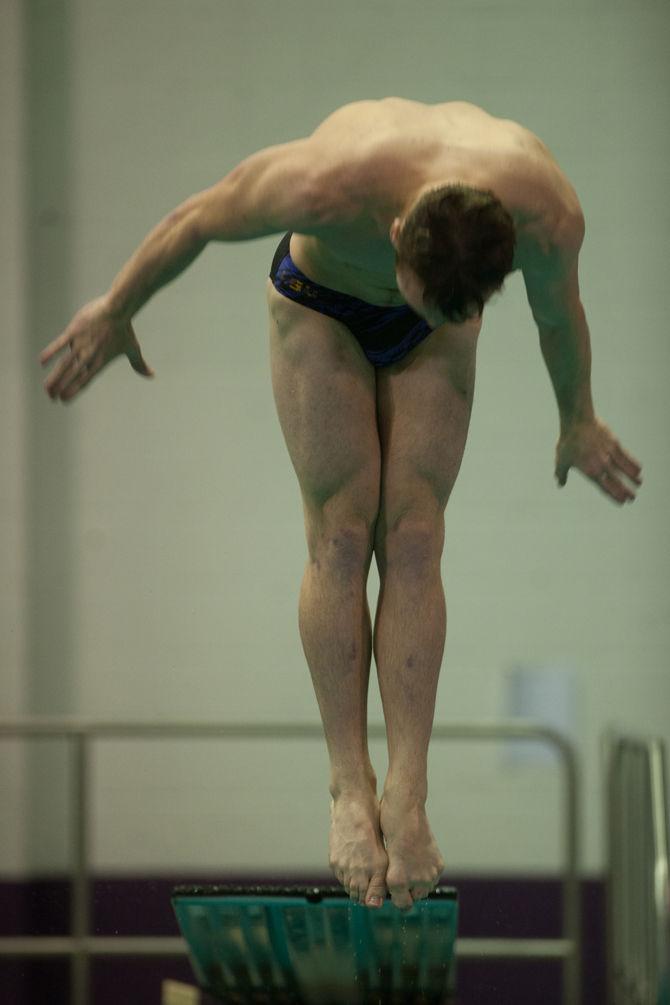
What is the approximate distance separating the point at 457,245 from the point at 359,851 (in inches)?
36.7

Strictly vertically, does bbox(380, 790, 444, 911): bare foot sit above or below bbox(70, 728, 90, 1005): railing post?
above

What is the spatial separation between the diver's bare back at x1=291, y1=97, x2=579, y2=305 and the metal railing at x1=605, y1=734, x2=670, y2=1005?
1647 mm

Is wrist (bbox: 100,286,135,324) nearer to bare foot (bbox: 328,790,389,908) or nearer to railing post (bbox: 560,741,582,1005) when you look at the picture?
bare foot (bbox: 328,790,389,908)

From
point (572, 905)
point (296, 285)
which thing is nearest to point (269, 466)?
point (572, 905)

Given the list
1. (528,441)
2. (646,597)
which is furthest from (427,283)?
(646,597)

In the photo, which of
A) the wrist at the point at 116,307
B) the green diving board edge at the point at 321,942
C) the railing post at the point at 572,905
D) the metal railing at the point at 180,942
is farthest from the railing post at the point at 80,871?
the wrist at the point at 116,307

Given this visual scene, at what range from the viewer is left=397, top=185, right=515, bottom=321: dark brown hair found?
189 centimetres

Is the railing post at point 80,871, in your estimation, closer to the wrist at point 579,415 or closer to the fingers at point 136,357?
the fingers at point 136,357

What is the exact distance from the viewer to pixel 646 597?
4.54 metres

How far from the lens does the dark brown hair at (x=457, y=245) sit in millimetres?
1887

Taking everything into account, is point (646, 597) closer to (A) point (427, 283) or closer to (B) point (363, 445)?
(B) point (363, 445)

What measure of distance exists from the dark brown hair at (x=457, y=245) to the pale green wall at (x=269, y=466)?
7.38 feet

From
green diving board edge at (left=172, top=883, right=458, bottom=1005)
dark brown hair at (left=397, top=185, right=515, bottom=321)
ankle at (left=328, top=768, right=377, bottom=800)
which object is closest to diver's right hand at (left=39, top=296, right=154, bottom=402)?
dark brown hair at (left=397, top=185, right=515, bottom=321)

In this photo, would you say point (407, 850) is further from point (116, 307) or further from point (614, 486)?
point (116, 307)
